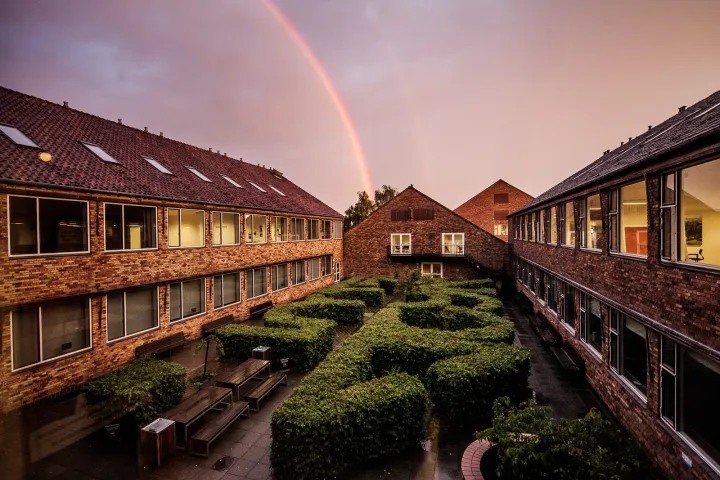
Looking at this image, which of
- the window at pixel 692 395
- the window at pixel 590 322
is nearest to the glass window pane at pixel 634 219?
the window at pixel 692 395

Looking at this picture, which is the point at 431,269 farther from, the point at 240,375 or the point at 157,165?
the point at 240,375

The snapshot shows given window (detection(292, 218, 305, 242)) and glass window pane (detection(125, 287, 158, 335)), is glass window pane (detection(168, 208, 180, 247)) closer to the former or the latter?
glass window pane (detection(125, 287, 158, 335))

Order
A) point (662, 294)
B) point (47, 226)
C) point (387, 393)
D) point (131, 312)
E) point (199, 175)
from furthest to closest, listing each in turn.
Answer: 1. point (199, 175)
2. point (131, 312)
3. point (47, 226)
4. point (387, 393)
5. point (662, 294)

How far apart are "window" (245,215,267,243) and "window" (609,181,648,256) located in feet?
53.1

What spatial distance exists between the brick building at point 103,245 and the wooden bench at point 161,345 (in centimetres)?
31

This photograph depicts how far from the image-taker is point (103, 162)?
43.1ft

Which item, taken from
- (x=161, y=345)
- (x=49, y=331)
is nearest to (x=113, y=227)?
(x=49, y=331)

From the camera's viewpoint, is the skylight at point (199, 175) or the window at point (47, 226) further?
the skylight at point (199, 175)

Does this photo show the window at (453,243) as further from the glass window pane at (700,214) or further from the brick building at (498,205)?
the glass window pane at (700,214)

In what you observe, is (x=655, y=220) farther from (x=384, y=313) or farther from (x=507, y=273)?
(x=507, y=273)

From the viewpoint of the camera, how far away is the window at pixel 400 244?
32156 millimetres

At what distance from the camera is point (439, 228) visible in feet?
103

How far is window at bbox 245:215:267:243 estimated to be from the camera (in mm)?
19094

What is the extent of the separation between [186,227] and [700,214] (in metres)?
16.2
